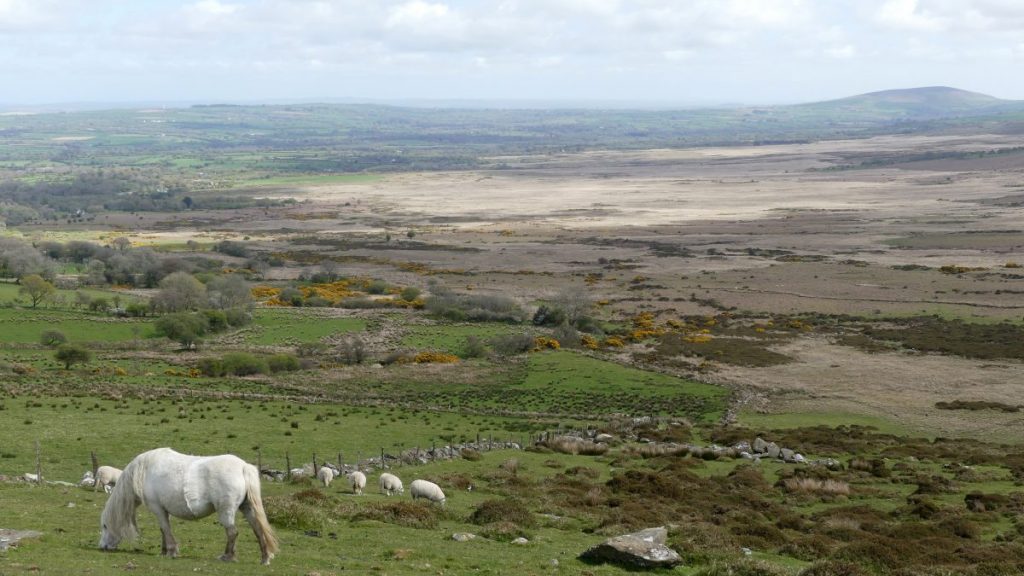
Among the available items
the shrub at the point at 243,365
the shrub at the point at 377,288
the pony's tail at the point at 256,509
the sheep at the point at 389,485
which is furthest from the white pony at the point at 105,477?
the shrub at the point at 377,288

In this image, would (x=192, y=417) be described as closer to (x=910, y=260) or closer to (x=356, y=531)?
(x=356, y=531)

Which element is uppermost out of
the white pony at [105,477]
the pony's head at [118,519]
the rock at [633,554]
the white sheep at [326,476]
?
the pony's head at [118,519]

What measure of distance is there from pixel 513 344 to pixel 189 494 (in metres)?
51.7

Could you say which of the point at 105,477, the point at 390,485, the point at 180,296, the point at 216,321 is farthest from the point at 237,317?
the point at 390,485

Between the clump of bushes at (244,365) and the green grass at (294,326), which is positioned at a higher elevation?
the clump of bushes at (244,365)

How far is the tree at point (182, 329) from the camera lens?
215 ft

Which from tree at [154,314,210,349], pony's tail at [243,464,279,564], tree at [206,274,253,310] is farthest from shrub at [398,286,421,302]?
pony's tail at [243,464,279,564]

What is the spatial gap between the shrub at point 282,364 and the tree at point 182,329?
10.5m

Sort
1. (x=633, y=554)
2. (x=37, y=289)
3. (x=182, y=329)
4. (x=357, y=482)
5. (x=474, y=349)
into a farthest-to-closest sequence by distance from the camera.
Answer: (x=37, y=289), (x=182, y=329), (x=474, y=349), (x=357, y=482), (x=633, y=554)

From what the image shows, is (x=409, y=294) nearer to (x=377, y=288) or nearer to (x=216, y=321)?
(x=377, y=288)

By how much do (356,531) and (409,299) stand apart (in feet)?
227

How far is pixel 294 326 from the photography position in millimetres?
74125

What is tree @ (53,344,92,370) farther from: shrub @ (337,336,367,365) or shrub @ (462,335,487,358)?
shrub @ (462,335,487,358)

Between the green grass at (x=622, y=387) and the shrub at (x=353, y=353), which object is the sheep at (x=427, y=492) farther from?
the shrub at (x=353, y=353)
